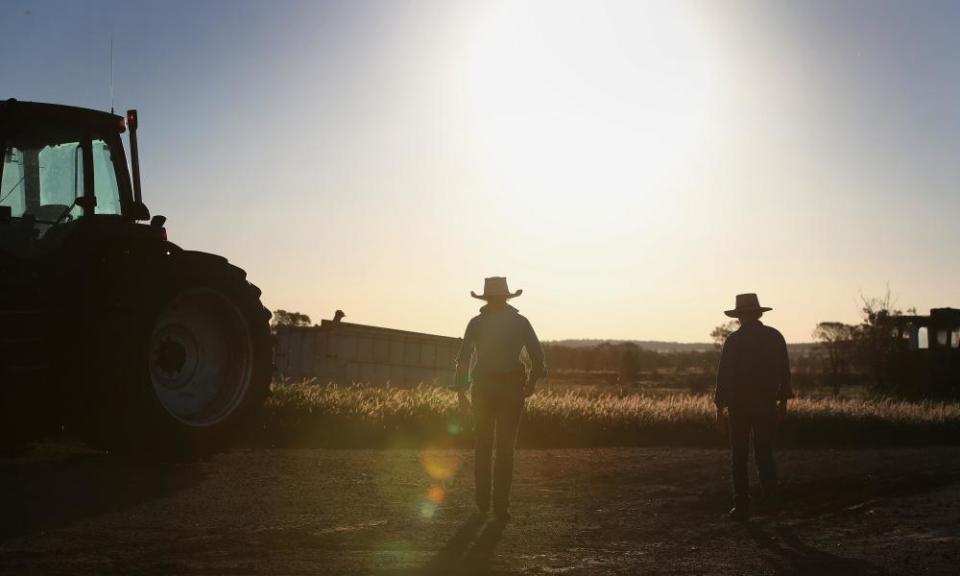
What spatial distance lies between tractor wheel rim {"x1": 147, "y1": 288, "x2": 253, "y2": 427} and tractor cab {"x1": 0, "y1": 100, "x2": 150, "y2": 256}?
3.45 ft

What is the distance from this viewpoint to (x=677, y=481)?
11.8 meters

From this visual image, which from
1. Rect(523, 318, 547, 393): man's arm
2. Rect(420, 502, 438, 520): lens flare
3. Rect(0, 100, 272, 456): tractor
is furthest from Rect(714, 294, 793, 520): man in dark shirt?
Rect(0, 100, 272, 456): tractor

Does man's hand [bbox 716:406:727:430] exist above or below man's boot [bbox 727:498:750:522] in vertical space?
above

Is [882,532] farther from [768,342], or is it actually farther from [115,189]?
[115,189]

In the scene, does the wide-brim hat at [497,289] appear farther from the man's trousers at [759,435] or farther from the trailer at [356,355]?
the trailer at [356,355]

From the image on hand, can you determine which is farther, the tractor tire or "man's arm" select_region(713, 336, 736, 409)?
"man's arm" select_region(713, 336, 736, 409)

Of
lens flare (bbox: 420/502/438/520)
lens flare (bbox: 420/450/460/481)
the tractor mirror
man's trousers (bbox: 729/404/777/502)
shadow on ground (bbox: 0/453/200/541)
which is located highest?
the tractor mirror

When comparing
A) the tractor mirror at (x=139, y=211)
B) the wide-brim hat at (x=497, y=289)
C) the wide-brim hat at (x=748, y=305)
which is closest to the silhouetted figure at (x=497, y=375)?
the wide-brim hat at (x=497, y=289)

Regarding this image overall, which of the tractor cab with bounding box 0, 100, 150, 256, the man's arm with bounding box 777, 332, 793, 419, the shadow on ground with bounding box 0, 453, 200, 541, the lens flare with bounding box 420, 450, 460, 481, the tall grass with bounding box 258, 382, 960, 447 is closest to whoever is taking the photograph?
the shadow on ground with bounding box 0, 453, 200, 541

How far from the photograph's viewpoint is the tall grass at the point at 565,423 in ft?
54.1

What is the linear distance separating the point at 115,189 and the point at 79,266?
1.36 metres

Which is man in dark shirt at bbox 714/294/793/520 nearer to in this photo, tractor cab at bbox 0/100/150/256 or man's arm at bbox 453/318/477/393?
man's arm at bbox 453/318/477/393

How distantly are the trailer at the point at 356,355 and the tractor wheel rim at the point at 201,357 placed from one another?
65.8ft

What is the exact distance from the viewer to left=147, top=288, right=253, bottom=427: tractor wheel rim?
9.50 m
